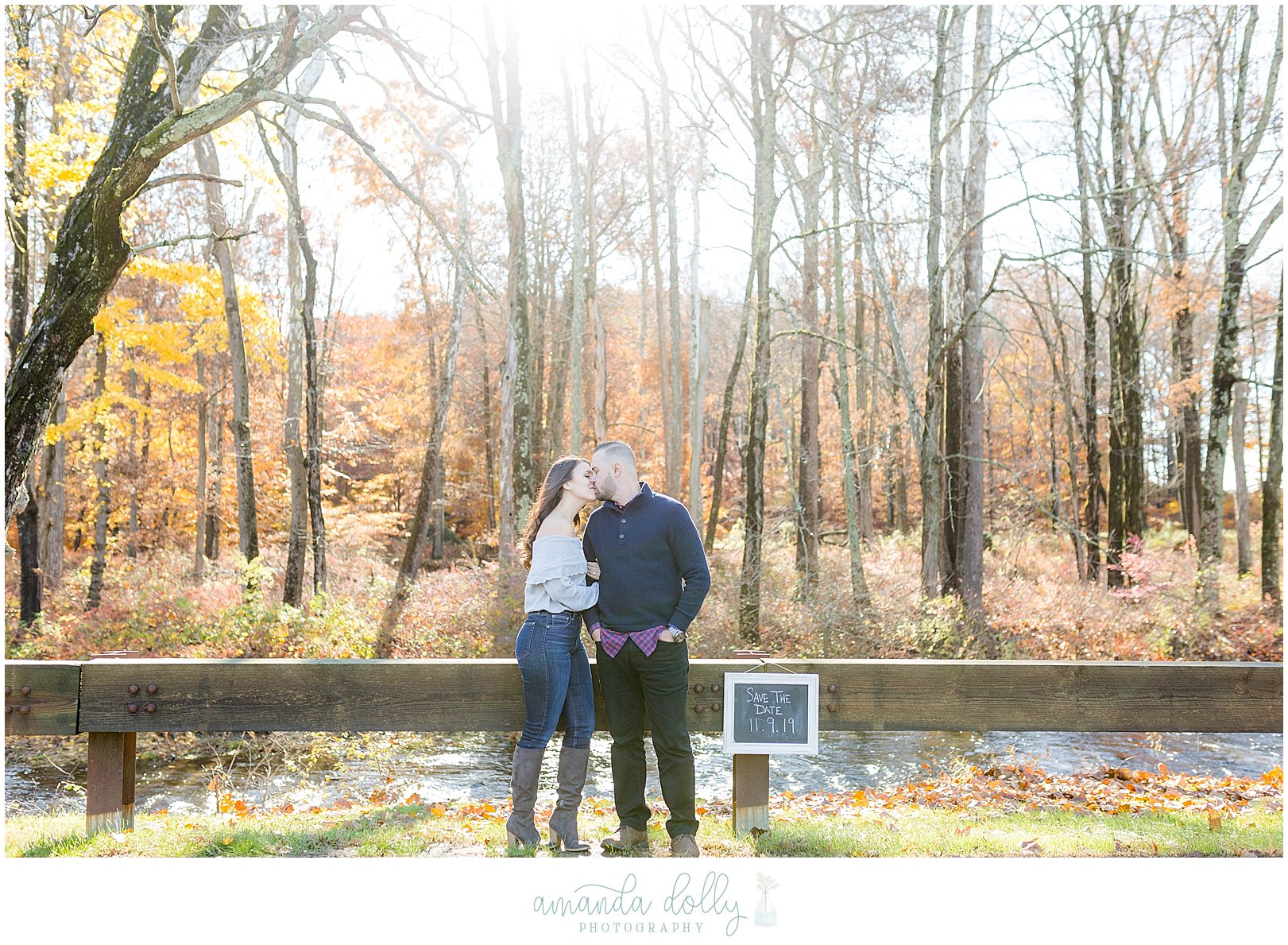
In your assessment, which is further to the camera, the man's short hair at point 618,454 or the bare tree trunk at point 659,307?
the bare tree trunk at point 659,307

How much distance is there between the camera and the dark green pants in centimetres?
405

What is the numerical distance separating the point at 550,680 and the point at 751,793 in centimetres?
114

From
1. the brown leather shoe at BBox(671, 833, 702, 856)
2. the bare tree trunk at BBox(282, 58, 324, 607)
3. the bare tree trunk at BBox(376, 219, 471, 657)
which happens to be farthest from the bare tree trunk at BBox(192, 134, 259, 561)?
the brown leather shoe at BBox(671, 833, 702, 856)

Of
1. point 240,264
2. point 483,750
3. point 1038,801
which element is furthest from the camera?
point 240,264

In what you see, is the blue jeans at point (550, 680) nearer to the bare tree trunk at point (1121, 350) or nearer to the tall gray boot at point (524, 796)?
the tall gray boot at point (524, 796)

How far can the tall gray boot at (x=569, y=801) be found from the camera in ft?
13.3

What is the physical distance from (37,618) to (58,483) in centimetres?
273

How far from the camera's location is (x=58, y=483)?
14.1 m

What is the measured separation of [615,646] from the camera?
409 cm

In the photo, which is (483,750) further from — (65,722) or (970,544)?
(970,544)

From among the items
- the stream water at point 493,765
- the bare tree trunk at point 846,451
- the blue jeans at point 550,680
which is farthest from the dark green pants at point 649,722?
the bare tree trunk at point 846,451
